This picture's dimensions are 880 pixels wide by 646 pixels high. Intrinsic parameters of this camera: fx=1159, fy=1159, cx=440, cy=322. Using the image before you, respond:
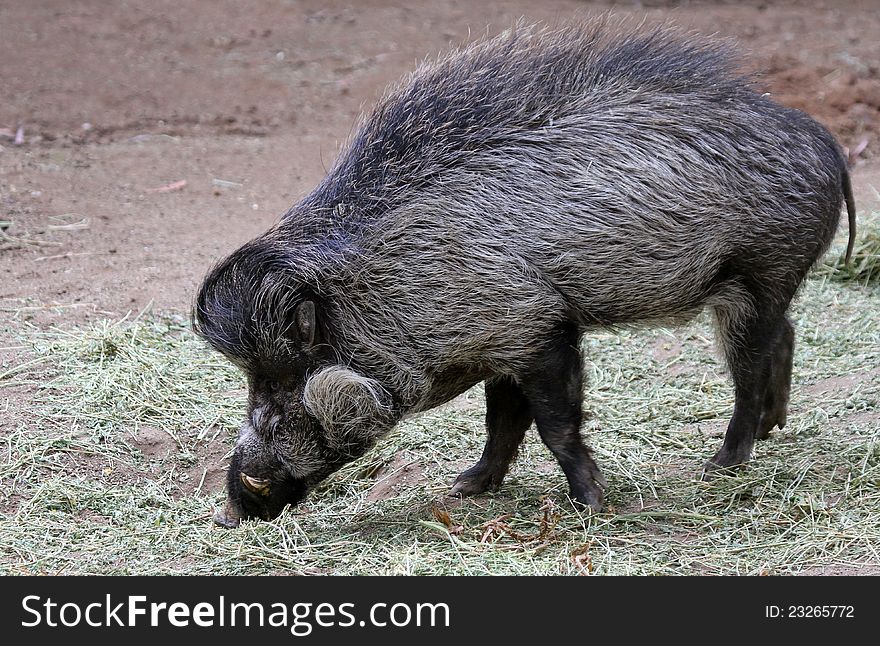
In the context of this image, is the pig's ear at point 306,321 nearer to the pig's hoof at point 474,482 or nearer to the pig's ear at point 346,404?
the pig's ear at point 346,404

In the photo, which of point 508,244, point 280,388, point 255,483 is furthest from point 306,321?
point 508,244

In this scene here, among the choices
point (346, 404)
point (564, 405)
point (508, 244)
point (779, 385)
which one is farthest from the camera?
point (779, 385)

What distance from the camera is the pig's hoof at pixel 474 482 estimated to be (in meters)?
5.48

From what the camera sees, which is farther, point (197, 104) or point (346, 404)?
Result: point (197, 104)

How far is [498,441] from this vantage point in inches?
215

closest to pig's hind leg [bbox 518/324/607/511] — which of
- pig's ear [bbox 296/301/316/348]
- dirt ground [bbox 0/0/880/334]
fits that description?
pig's ear [bbox 296/301/316/348]

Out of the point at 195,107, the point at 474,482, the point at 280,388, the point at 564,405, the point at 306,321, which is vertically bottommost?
the point at 474,482

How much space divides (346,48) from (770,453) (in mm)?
9579

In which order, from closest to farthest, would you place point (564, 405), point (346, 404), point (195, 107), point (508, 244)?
1. point (508, 244)
2. point (346, 404)
3. point (564, 405)
4. point (195, 107)

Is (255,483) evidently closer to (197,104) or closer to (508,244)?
(508,244)

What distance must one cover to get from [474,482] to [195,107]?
26.1ft

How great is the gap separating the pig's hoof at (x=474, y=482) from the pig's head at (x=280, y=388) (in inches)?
24.9

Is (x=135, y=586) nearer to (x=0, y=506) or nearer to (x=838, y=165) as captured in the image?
(x=0, y=506)

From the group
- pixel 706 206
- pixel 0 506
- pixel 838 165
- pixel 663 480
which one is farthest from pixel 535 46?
pixel 0 506
